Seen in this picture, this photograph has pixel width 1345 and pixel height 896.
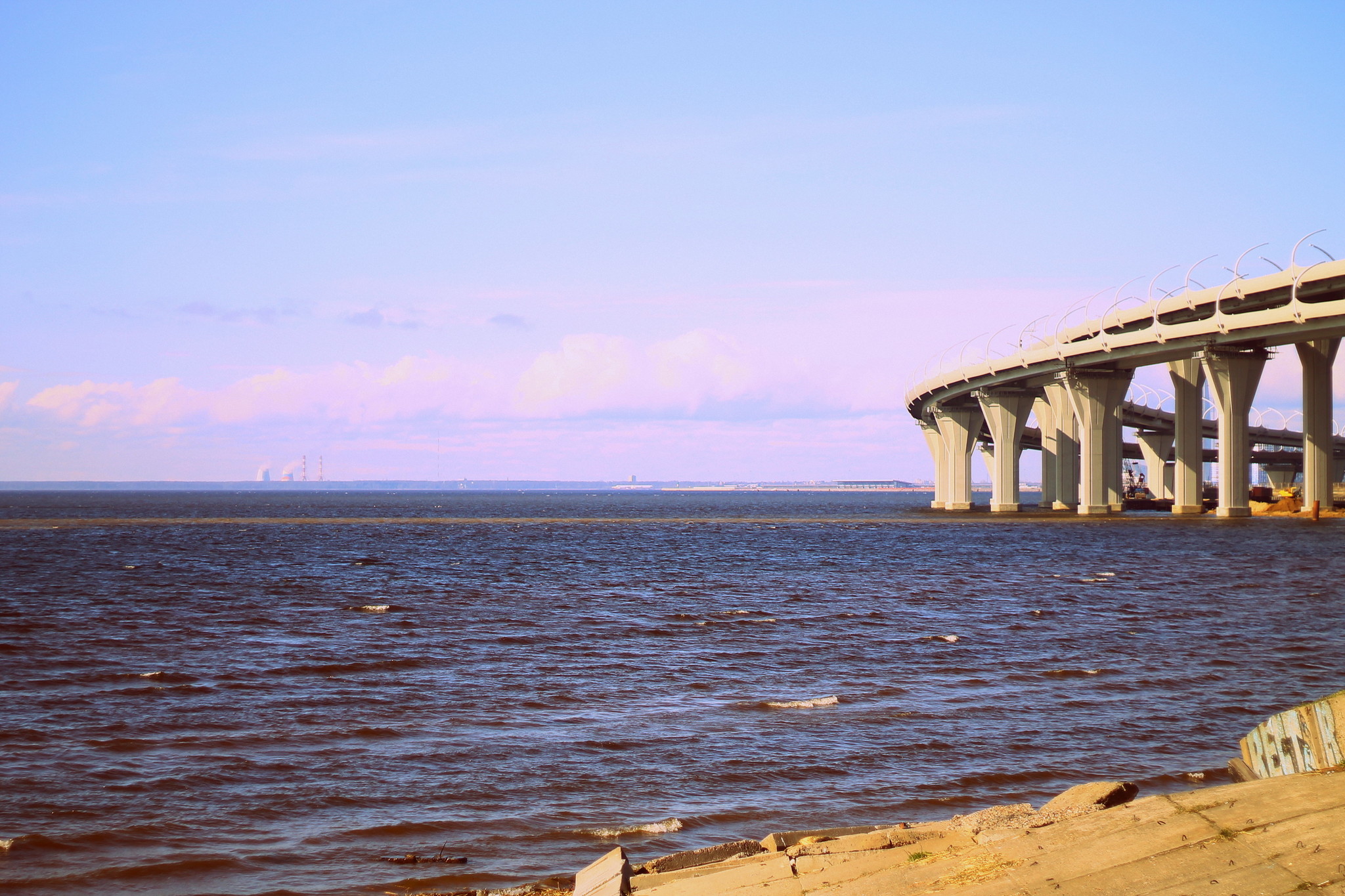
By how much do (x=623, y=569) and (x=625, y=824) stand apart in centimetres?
3681

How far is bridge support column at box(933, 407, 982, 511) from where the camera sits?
427 ft

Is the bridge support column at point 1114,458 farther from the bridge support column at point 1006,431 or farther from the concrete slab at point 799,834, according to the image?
the concrete slab at point 799,834

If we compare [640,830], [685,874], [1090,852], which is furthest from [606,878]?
[1090,852]

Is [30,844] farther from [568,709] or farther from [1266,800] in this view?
[1266,800]

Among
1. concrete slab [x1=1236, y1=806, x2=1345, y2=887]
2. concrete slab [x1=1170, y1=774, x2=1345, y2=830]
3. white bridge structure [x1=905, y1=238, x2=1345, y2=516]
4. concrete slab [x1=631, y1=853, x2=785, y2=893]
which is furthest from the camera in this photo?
white bridge structure [x1=905, y1=238, x2=1345, y2=516]

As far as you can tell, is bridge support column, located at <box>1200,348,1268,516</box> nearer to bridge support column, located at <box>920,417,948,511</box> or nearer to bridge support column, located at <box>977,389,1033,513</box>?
bridge support column, located at <box>977,389,1033,513</box>

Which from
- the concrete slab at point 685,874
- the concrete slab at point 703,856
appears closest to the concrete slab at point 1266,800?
the concrete slab at point 685,874

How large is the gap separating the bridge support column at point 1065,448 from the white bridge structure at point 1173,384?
0.48 ft

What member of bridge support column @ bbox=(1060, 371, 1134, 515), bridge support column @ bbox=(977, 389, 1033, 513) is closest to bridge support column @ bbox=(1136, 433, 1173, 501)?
bridge support column @ bbox=(977, 389, 1033, 513)

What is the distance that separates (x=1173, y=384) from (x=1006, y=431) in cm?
2050

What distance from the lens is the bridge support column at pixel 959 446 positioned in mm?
130250

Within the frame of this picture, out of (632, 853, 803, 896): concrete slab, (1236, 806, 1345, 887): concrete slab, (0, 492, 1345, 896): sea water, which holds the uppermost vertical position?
(1236, 806, 1345, 887): concrete slab

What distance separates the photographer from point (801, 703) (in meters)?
17.4

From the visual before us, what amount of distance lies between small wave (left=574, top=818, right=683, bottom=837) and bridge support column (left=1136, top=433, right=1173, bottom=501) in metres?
143
